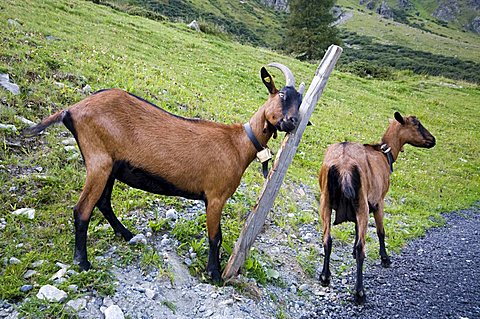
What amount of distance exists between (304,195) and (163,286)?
4402 mm

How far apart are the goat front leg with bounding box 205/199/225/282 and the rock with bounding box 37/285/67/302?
1622mm

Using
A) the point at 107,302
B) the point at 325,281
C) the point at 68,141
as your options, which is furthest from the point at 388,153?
the point at 68,141

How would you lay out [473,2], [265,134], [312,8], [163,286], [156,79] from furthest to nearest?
[473,2], [312,8], [156,79], [265,134], [163,286]

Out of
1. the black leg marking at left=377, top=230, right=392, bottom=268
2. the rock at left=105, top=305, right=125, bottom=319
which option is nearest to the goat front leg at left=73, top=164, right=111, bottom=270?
the rock at left=105, top=305, right=125, bottom=319

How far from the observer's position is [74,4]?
17906 mm

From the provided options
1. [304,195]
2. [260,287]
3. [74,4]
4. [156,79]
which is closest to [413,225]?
[304,195]

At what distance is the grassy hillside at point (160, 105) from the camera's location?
4.82m

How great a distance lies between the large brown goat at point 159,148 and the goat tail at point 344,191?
1271mm

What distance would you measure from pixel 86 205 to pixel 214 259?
1.57 m

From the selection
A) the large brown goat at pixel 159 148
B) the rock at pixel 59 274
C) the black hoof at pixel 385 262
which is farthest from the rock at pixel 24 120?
the black hoof at pixel 385 262

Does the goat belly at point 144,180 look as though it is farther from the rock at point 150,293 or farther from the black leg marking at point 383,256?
the black leg marking at point 383,256

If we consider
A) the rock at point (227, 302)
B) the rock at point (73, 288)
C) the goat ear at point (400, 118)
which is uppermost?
the goat ear at point (400, 118)

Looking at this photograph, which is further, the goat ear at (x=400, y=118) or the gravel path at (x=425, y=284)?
the goat ear at (x=400, y=118)

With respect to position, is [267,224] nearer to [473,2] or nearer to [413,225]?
[413,225]
